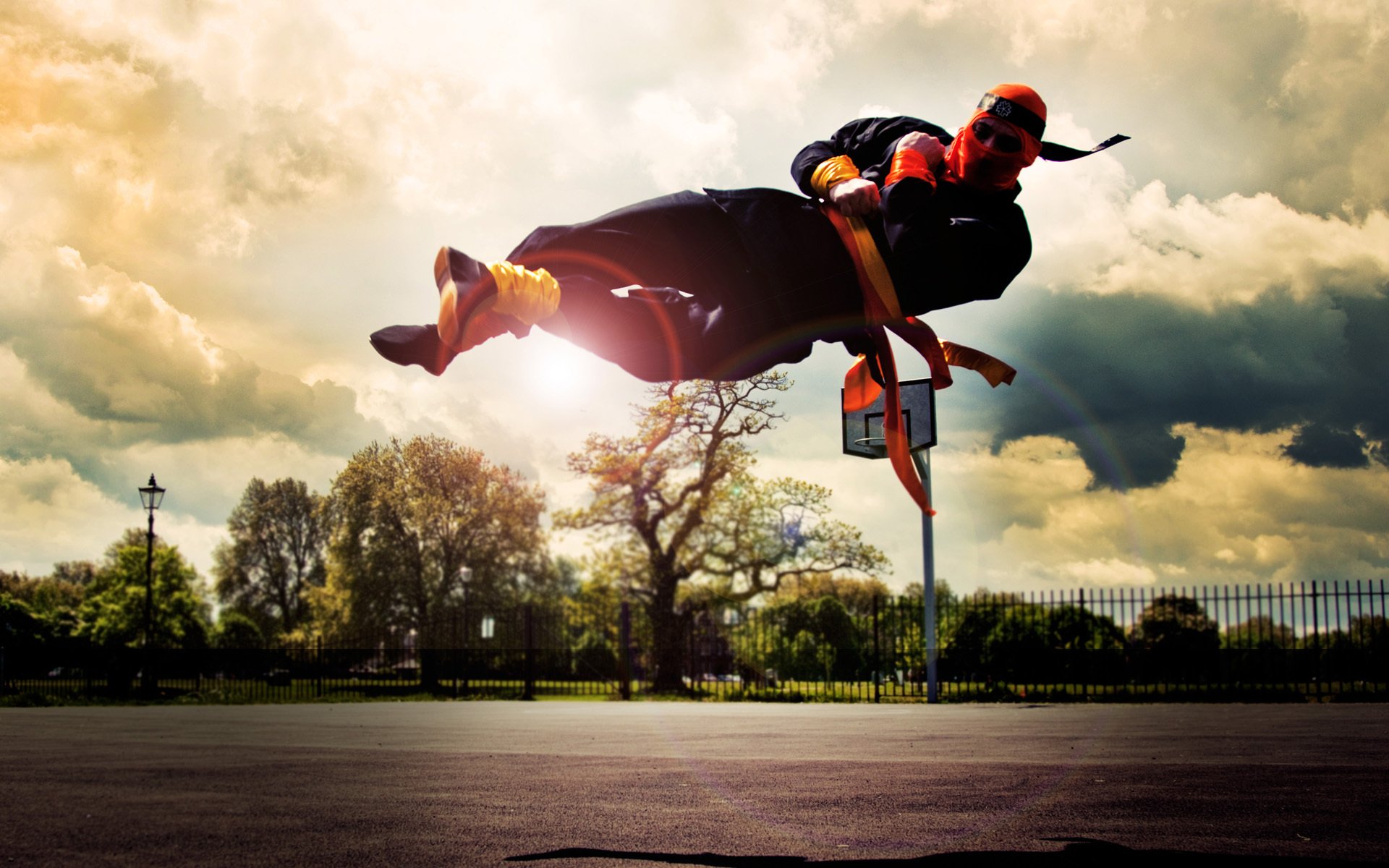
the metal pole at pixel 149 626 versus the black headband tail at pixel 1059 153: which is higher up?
the black headband tail at pixel 1059 153

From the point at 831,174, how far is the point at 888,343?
0.72 m

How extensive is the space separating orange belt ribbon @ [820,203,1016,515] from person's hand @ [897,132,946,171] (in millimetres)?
390

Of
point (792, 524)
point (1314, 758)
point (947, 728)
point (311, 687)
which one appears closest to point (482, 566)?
point (311, 687)

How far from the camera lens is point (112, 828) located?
13.1 ft

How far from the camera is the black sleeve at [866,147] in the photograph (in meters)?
3.85

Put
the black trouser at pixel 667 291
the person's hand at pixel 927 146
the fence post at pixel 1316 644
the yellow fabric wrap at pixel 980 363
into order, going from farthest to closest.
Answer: the fence post at pixel 1316 644 < the yellow fabric wrap at pixel 980 363 < the black trouser at pixel 667 291 < the person's hand at pixel 927 146

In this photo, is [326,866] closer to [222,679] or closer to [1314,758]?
[1314,758]

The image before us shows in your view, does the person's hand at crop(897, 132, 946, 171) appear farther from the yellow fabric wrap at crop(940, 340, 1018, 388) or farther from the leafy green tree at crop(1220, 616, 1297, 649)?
the leafy green tree at crop(1220, 616, 1297, 649)

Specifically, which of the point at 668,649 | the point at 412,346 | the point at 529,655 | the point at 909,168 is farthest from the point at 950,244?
the point at 668,649

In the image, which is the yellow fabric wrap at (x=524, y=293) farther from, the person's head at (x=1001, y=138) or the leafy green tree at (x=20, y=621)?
the leafy green tree at (x=20, y=621)

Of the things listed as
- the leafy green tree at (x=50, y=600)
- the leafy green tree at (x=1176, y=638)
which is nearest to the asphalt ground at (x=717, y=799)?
the leafy green tree at (x=1176, y=638)

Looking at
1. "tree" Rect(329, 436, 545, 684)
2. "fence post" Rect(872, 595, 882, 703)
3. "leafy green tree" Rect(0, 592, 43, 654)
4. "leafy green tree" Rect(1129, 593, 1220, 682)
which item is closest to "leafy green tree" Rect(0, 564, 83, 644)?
"leafy green tree" Rect(0, 592, 43, 654)

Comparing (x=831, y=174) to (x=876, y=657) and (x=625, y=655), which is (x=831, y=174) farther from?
(x=625, y=655)

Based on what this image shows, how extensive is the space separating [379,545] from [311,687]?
7353mm
